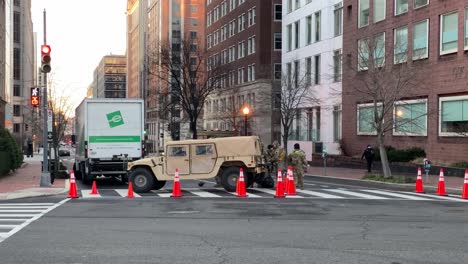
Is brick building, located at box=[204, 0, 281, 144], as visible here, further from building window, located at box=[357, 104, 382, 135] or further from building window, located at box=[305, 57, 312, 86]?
building window, located at box=[357, 104, 382, 135]

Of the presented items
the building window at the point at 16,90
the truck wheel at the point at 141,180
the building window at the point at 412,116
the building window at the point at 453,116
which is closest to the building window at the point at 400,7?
the building window at the point at 412,116

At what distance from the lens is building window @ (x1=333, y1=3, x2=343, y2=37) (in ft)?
151

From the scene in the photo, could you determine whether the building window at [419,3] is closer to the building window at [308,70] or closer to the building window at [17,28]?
the building window at [308,70]

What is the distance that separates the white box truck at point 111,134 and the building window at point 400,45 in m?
15.4

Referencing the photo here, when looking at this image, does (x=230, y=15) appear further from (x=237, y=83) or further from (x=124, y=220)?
(x=124, y=220)

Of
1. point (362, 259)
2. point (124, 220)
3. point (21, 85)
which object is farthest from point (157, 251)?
point (21, 85)

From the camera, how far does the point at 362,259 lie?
842cm

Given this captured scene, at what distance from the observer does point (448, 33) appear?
107 ft

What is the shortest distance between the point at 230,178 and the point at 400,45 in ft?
58.0

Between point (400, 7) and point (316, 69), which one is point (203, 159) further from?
point (316, 69)

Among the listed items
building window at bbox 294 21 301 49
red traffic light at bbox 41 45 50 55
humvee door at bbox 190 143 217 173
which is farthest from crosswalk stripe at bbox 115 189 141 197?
building window at bbox 294 21 301 49

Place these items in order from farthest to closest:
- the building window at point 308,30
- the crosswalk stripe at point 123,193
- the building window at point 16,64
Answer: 1. the building window at point 16,64
2. the building window at point 308,30
3. the crosswalk stripe at point 123,193

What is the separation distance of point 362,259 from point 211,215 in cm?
580

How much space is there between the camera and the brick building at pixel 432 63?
3106 cm
